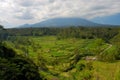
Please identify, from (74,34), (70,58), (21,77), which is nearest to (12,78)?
(21,77)

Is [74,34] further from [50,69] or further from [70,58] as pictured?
[50,69]

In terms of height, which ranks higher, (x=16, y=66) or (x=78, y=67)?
Result: (x=16, y=66)

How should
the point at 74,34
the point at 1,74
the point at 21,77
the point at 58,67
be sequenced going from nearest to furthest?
the point at 1,74, the point at 21,77, the point at 58,67, the point at 74,34

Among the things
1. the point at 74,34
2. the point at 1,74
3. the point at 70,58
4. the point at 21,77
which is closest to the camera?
the point at 1,74

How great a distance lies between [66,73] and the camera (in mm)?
63781

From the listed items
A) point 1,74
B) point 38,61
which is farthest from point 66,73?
point 1,74

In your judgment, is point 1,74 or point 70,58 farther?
point 70,58

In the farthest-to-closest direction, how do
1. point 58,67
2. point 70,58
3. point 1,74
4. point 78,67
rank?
point 70,58, point 58,67, point 78,67, point 1,74

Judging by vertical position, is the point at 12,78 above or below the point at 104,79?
above

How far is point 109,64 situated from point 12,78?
41.1m

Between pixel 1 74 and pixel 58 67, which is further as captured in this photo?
pixel 58 67

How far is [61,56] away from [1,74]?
5082cm

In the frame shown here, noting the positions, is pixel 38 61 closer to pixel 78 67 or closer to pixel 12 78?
pixel 78 67

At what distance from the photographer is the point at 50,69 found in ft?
219
